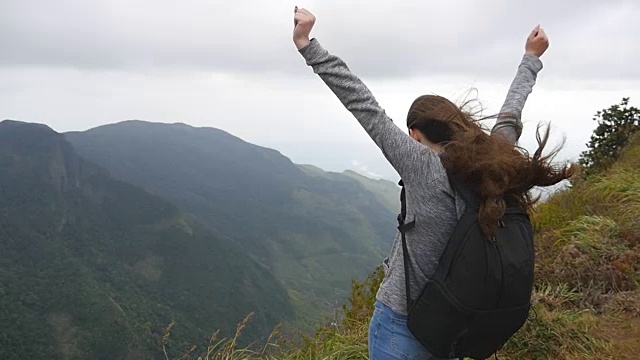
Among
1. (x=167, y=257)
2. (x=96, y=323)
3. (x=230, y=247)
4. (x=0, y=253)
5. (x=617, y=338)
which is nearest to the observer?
(x=617, y=338)

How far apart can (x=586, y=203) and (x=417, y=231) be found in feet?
18.1

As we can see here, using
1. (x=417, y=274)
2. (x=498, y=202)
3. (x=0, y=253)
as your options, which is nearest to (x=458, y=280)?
(x=417, y=274)

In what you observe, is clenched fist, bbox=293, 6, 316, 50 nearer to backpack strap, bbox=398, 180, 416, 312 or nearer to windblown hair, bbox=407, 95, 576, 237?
windblown hair, bbox=407, 95, 576, 237

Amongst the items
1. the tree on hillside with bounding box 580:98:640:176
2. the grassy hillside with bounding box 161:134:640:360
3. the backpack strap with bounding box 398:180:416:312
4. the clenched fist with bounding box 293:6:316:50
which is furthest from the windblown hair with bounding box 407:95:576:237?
the tree on hillside with bounding box 580:98:640:176

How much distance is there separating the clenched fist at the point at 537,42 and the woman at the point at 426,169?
67 centimetres

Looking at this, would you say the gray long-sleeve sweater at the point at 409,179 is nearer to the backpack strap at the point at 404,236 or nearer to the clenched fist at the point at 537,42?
the backpack strap at the point at 404,236

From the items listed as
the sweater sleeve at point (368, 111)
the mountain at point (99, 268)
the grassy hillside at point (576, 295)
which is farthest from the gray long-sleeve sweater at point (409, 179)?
the mountain at point (99, 268)

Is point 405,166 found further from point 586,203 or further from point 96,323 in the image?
point 96,323

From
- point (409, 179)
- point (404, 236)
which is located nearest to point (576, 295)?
point (404, 236)

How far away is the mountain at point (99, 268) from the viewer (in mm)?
83688

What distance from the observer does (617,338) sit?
12.7 feet

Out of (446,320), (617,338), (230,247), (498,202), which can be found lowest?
(230,247)

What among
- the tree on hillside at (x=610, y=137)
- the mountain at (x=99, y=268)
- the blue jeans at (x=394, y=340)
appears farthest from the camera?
the mountain at (x=99, y=268)

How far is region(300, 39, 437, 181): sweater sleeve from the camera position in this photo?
1.77 m
